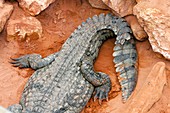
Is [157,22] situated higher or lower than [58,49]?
higher

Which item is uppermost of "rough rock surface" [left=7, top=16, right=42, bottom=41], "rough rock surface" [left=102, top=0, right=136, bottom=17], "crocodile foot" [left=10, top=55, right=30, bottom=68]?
"rough rock surface" [left=102, top=0, right=136, bottom=17]

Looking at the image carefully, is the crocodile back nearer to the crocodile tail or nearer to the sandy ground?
the crocodile tail

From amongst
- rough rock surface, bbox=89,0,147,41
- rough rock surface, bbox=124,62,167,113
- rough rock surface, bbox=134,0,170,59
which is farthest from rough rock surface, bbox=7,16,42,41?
rough rock surface, bbox=124,62,167,113

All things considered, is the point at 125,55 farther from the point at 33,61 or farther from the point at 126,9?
the point at 33,61

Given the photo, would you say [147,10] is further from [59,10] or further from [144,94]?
[59,10]

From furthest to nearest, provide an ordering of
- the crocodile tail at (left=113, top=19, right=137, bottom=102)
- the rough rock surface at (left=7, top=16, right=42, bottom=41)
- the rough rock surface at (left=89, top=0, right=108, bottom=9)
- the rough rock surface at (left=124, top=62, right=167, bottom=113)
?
the rough rock surface at (left=89, top=0, right=108, bottom=9)
the rough rock surface at (left=7, top=16, right=42, bottom=41)
the crocodile tail at (left=113, top=19, right=137, bottom=102)
the rough rock surface at (left=124, top=62, right=167, bottom=113)

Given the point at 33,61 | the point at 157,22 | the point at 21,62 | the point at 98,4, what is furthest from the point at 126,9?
the point at 21,62
